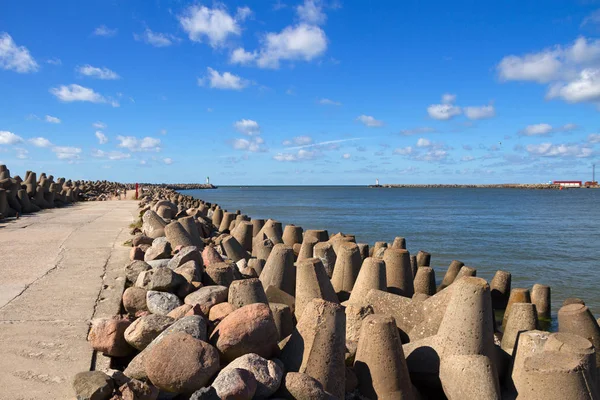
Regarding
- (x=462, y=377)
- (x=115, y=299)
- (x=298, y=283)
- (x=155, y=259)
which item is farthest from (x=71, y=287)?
(x=462, y=377)

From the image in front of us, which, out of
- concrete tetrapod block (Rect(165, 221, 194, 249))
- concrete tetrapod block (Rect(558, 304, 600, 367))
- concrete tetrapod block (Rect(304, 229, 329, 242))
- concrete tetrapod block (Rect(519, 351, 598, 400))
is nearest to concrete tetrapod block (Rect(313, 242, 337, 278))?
concrete tetrapod block (Rect(304, 229, 329, 242))

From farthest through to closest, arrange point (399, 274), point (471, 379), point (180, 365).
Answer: point (399, 274), point (471, 379), point (180, 365)

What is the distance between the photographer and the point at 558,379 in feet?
10.5

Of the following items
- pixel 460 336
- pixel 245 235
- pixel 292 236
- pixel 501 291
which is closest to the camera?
pixel 460 336

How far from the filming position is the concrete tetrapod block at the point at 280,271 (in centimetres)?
575

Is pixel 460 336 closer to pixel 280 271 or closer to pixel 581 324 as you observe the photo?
pixel 581 324

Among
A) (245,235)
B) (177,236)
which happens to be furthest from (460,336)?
(245,235)

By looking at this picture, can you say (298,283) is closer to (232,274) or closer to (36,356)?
(232,274)

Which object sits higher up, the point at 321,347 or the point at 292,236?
the point at 292,236

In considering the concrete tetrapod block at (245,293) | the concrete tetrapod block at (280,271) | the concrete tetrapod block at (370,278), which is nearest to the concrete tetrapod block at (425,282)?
the concrete tetrapod block at (370,278)

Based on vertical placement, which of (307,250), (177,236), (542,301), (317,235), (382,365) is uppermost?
(177,236)

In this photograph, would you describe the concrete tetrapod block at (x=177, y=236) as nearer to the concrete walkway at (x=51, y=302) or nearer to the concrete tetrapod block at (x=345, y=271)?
the concrete walkway at (x=51, y=302)

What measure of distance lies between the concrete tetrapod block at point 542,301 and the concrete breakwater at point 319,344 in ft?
6.38

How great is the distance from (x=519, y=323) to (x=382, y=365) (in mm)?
2286
